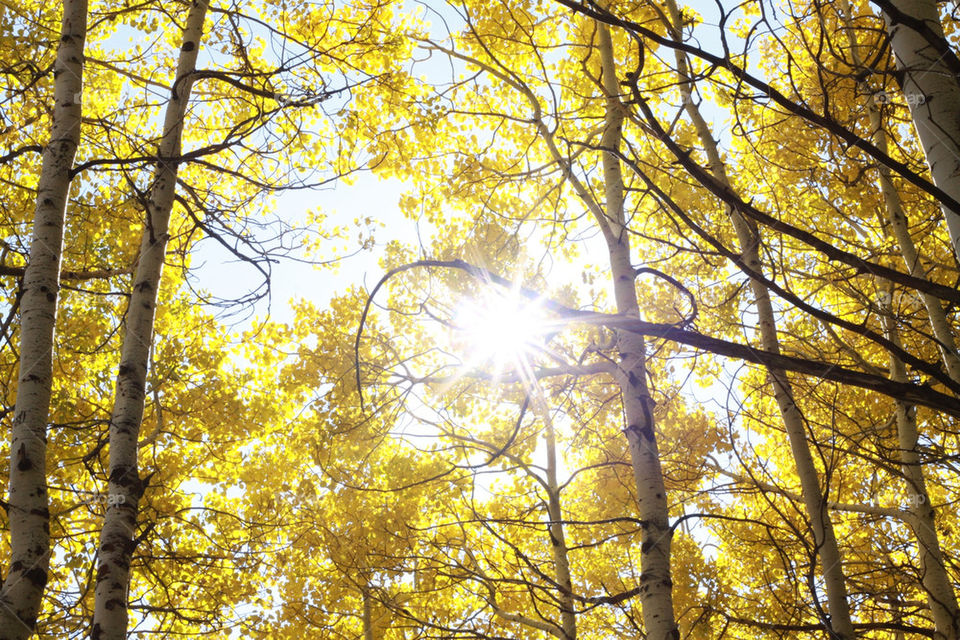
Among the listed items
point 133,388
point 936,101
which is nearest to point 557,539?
point 133,388

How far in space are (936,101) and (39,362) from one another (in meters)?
3.34

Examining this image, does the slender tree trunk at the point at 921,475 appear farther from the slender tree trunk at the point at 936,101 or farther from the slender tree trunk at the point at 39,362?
the slender tree trunk at the point at 39,362

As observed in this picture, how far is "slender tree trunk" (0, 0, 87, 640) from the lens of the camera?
2.41 metres

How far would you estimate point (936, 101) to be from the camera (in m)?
1.48

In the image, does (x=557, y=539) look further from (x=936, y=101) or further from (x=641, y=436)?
(x=936, y=101)

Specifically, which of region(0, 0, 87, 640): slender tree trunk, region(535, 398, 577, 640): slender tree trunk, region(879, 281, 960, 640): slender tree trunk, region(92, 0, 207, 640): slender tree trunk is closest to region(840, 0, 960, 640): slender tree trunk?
region(879, 281, 960, 640): slender tree trunk

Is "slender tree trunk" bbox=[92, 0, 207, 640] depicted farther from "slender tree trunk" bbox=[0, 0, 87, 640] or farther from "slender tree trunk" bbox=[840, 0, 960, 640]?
"slender tree trunk" bbox=[840, 0, 960, 640]

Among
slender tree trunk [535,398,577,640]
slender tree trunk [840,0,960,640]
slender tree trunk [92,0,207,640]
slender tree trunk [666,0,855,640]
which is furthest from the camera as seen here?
slender tree trunk [535,398,577,640]

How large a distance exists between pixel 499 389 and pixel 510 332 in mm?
4715

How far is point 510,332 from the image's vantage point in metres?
2.90

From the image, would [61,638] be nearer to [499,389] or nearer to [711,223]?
[499,389]

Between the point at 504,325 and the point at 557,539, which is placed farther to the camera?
the point at 557,539

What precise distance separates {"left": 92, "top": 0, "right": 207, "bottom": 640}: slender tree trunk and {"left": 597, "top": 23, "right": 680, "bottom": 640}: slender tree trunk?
2.34m

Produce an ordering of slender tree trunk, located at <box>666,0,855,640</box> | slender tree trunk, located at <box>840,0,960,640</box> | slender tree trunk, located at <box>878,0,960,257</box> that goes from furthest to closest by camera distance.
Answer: slender tree trunk, located at <box>840,0,960,640</box>, slender tree trunk, located at <box>666,0,855,640</box>, slender tree trunk, located at <box>878,0,960,257</box>
